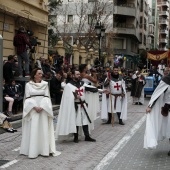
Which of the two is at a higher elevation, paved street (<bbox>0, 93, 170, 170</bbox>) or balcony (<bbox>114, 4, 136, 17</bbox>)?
balcony (<bbox>114, 4, 136, 17</bbox>)

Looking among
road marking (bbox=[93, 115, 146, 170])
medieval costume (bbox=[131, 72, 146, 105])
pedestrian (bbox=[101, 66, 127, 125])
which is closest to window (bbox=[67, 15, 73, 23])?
medieval costume (bbox=[131, 72, 146, 105])

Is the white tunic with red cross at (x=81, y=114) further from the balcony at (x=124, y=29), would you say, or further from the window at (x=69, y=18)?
the balcony at (x=124, y=29)

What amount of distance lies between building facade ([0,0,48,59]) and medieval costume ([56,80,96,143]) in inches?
378

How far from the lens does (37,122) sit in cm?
848

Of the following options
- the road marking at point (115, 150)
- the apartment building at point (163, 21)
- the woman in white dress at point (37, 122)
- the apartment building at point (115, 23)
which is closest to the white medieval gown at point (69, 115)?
the road marking at point (115, 150)

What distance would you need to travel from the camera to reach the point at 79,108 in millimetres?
10141

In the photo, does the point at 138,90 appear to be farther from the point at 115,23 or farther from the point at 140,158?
the point at 115,23

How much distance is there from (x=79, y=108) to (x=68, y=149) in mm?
1204

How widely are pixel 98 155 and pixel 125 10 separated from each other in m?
51.0

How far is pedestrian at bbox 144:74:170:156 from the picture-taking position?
8.60 m

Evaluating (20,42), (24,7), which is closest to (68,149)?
(20,42)

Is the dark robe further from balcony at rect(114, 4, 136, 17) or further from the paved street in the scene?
balcony at rect(114, 4, 136, 17)

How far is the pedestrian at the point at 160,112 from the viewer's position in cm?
860

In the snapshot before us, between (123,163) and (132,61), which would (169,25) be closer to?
(132,61)
